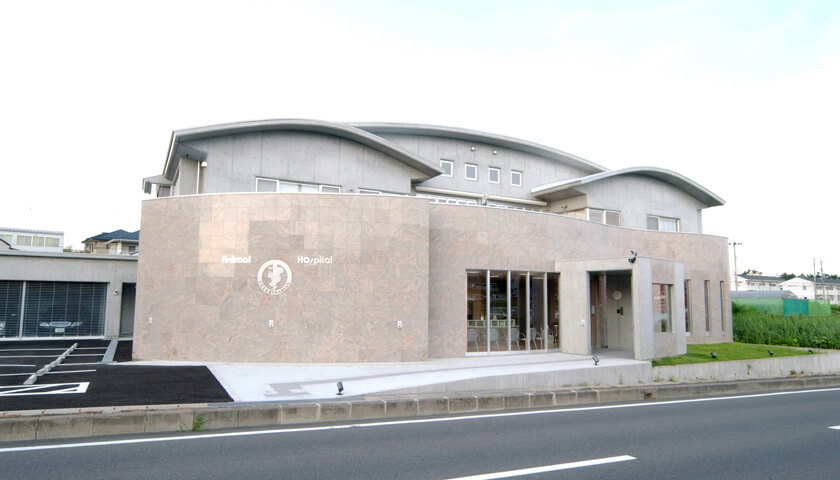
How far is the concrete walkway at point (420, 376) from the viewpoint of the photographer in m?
11.1

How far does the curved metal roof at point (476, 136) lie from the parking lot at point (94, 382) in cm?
1361

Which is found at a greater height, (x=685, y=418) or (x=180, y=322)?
(x=180, y=322)

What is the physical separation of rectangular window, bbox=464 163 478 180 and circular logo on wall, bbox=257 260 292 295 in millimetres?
12143

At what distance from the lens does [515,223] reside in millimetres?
18906

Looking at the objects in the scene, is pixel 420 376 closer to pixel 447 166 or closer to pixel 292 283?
pixel 292 283

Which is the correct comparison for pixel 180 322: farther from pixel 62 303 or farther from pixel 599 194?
pixel 599 194

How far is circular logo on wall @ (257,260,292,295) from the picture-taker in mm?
15570

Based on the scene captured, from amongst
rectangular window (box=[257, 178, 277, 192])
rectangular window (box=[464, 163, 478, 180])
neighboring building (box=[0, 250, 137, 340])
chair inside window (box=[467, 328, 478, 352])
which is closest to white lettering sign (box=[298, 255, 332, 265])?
rectangular window (box=[257, 178, 277, 192])

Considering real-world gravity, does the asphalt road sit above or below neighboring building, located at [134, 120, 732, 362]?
below

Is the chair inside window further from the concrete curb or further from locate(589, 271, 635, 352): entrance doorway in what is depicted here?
the concrete curb

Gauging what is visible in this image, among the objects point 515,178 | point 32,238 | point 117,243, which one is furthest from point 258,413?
point 32,238

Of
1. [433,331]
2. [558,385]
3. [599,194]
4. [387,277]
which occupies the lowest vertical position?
[558,385]

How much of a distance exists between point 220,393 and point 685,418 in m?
8.93

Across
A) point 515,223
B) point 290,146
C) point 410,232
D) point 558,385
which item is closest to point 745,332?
point 515,223
